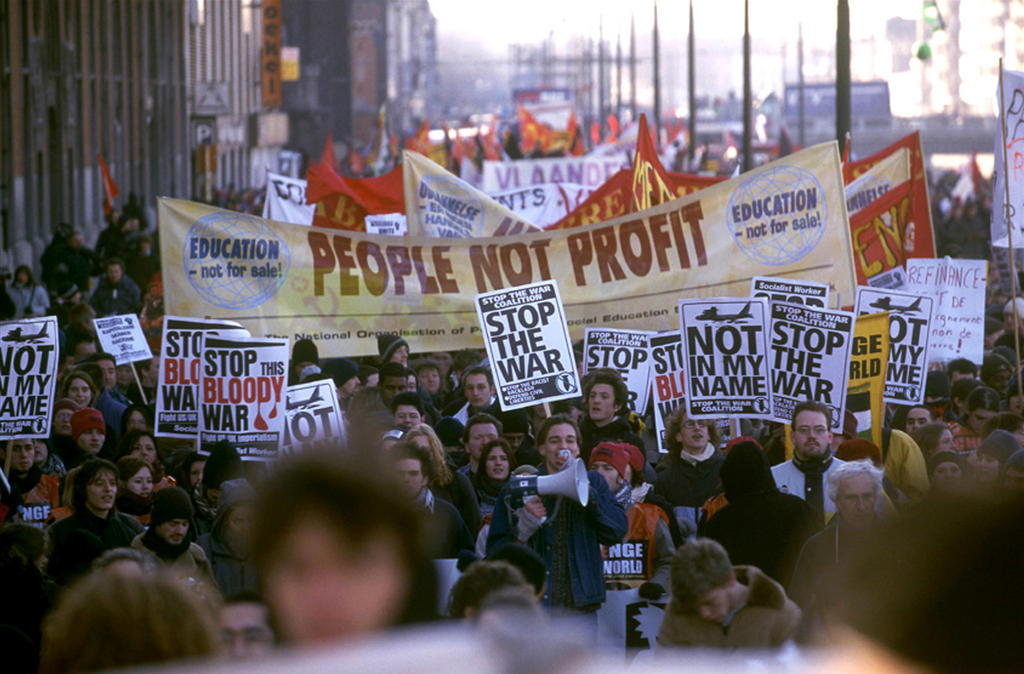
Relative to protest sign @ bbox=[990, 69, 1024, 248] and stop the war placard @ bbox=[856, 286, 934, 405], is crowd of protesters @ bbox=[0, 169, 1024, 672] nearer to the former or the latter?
stop the war placard @ bbox=[856, 286, 934, 405]

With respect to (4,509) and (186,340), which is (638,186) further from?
(4,509)

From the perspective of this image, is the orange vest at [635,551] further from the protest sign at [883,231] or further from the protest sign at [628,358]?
the protest sign at [883,231]

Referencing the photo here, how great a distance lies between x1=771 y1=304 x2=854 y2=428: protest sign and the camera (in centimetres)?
841

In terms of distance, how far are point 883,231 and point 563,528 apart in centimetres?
797

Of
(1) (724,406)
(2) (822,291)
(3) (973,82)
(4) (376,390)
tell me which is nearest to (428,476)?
(1) (724,406)

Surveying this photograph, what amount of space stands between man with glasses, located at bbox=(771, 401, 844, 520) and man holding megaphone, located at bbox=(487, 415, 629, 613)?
1.18 meters

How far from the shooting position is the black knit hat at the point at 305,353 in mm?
11016

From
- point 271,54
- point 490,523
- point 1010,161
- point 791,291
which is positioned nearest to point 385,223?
point 1010,161

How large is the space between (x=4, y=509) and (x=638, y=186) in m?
7.36

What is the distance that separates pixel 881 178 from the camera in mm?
13844

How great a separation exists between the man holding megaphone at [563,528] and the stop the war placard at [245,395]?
2.48 meters

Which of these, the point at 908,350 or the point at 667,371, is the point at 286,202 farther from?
the point at 908,350

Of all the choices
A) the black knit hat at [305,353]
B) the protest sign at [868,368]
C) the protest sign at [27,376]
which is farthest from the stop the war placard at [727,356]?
the protest sign at [27,376]

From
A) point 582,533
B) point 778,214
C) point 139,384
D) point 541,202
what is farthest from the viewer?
point 541,202
